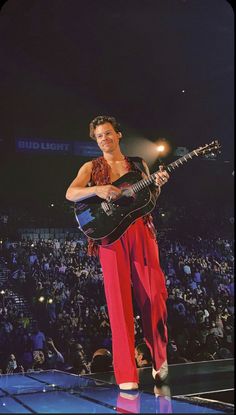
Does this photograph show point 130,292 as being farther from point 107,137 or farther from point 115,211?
point 107,137

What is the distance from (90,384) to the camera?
321 cm

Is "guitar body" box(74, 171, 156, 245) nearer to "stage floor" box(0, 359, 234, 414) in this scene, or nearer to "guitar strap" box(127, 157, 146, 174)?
"guitar strap" box(127, 157, 146, 174)

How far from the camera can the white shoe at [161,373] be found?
3451mm

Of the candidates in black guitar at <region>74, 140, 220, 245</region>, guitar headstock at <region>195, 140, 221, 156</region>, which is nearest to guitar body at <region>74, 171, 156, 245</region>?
black guitar at <region>74, 140, 220, 245</region>

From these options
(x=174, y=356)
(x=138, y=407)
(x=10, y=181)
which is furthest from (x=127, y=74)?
(x=138, y=407)

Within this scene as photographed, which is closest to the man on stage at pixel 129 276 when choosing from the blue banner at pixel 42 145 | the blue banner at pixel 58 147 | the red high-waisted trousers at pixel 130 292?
the red high-waisted trousers at pixel 130 292

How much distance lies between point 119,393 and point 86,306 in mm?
736

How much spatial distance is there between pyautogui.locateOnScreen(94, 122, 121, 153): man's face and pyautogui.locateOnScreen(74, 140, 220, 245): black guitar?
268mm

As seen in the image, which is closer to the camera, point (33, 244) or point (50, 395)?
point (50, 395)

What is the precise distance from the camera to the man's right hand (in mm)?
3484

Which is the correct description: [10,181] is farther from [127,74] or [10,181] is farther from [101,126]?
[127,74]

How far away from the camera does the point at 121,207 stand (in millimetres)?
3455

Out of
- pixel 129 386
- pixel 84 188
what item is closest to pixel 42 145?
pixel 84 188

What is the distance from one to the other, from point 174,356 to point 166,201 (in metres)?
1.11
